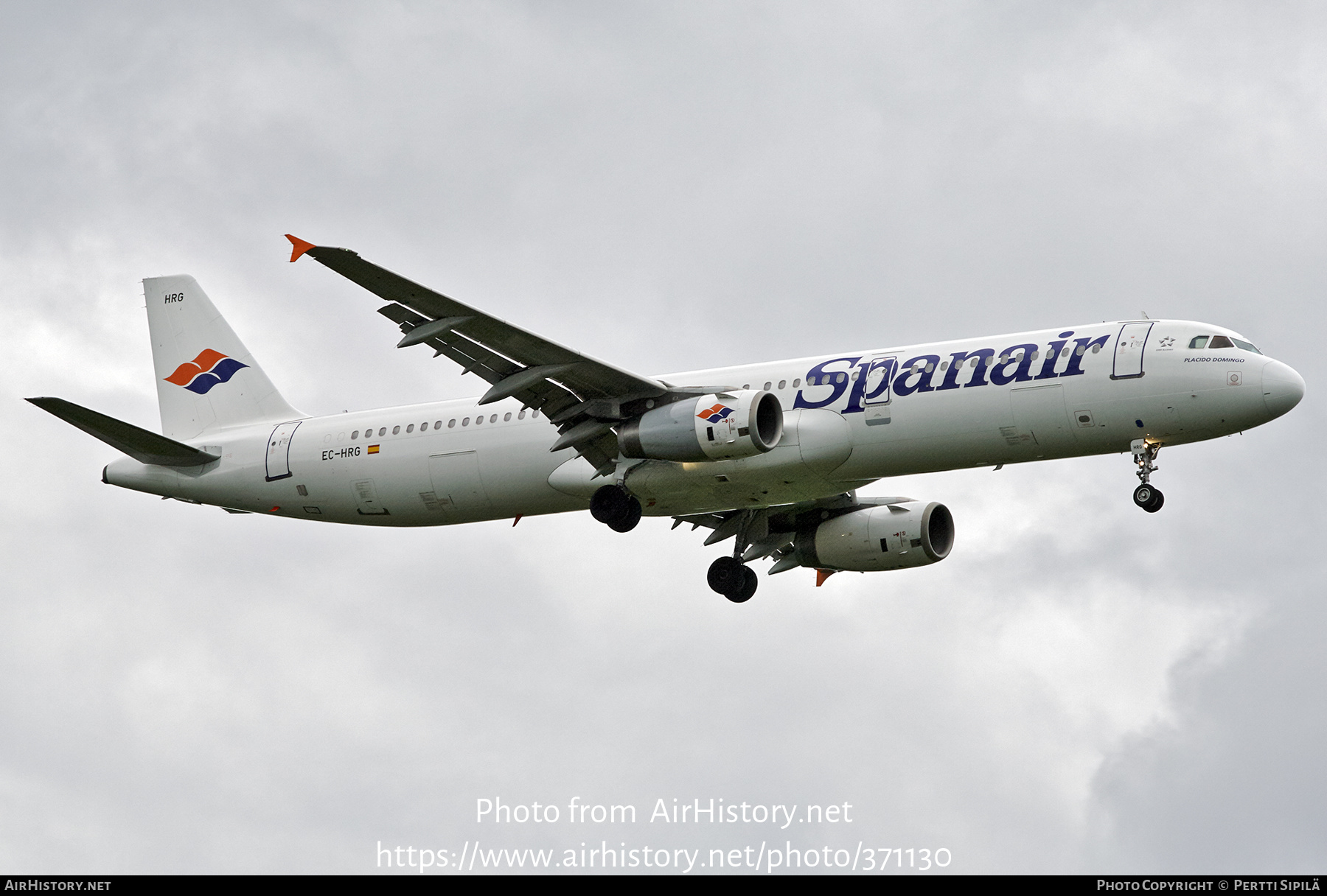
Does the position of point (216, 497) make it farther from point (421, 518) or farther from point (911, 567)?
point (911, 567)

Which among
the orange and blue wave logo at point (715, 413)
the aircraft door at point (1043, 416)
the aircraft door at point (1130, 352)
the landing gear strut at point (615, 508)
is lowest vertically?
the landing gear strut at point (615, 508)

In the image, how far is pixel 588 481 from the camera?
129 ft

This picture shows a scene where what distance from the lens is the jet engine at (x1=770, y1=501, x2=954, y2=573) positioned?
43844mm

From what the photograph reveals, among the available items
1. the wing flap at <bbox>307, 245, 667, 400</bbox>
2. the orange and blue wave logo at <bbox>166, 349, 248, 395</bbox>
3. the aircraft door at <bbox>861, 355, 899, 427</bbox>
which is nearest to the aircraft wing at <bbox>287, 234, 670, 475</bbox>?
the wing flap at <bbox>307, 245, 667, 400</bbox>

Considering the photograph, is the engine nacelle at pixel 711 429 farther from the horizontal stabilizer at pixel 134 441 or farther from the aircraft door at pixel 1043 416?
the horizontal stabilizer at pixel 134 441

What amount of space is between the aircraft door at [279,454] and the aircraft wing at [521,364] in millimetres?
8490

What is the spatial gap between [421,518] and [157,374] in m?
11.6

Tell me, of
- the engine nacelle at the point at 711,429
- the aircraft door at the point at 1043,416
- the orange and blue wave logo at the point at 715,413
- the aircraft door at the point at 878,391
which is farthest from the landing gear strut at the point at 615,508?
the aircraft door at the point at 1043,416

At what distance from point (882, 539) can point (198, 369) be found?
20331 millimetres

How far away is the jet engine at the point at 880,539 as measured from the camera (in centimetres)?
4384

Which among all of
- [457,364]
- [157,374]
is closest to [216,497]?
[157,374]

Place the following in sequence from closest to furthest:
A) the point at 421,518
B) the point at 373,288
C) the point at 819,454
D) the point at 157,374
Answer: the point at 373,288 → the point at 819,454 → the point at 421,518 → the point at 157,374

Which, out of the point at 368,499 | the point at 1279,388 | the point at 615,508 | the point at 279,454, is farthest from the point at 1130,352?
the point at 279,454

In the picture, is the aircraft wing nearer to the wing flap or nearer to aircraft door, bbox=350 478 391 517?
the wing flap
